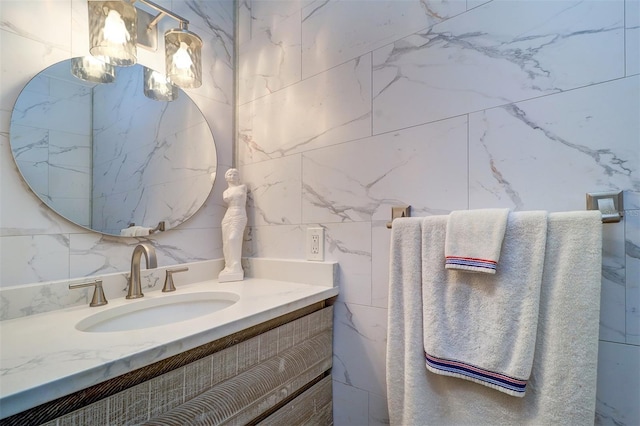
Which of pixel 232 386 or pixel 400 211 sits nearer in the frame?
pixel 232 386

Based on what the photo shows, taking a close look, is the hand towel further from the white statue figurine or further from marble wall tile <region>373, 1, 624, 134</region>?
marble wall tile <region>373, 1, 624, 134</region>

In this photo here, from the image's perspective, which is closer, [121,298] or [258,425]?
[258,425]

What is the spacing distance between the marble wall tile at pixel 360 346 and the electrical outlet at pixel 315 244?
0.21 metres

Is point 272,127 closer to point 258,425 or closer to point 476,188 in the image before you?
point 476,188

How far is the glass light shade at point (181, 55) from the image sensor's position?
3.83ft

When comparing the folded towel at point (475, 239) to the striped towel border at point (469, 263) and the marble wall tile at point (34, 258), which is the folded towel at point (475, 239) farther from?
the marble wall tile at point (34, 258)

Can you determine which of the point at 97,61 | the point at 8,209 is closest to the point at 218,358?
the point at 8,209

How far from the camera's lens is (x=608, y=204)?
68cm

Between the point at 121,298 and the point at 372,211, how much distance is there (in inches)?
37.3

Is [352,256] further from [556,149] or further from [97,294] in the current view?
[97,294]

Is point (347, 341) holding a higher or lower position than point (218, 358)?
lower

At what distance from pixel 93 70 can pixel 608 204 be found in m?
1.60

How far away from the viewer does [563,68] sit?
0.75 metres

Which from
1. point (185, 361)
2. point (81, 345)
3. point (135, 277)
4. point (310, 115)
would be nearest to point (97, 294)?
point (135, 277)
